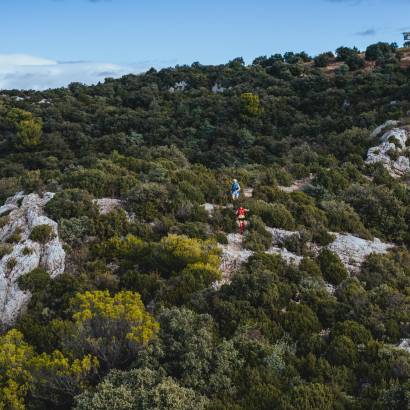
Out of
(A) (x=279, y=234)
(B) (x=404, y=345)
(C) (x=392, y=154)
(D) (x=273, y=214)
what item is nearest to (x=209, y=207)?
(D) (x=273, y=214)

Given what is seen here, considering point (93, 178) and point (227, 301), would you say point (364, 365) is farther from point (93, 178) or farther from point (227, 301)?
point (93, 178)

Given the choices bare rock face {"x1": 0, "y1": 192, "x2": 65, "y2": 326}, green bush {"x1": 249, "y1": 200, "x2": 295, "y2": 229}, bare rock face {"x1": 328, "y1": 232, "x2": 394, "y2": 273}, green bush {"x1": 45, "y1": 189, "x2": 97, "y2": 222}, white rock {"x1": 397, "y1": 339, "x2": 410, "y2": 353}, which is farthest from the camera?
green bush {"x1": 249, "y1": 200, "x2": 295, "y2": 229}

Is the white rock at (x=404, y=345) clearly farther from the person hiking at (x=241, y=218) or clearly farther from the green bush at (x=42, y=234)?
the green bush at (x=42, y=234)

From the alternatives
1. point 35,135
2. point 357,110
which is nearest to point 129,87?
point 35,135

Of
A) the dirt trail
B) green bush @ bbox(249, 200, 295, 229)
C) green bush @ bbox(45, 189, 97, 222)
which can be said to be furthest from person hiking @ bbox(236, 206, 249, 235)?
green bush @ bbox(45, 189, 97, 222)

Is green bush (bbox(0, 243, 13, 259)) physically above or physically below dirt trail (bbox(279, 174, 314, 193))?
above

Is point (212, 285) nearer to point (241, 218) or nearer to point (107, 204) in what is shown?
point (241, 218)

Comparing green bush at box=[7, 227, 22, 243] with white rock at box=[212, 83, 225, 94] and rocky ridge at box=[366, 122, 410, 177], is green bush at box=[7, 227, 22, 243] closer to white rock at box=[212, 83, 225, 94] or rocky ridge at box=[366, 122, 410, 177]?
rocky ridge at box=[366, 122, 410, 177]
